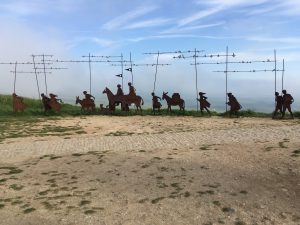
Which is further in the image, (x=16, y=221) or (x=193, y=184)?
(x=193, y=184)

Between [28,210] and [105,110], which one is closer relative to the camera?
[28,210]

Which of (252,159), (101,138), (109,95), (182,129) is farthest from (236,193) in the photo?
(109,95)

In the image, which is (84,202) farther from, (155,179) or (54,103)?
(54,103)

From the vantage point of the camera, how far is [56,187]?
10828 mm

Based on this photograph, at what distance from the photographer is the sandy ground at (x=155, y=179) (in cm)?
905

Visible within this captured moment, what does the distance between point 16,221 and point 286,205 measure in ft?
17.1

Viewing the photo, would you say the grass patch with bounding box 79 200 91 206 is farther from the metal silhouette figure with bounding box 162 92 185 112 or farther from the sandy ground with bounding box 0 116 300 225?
the metal silhouette figure with bounding box 162 92 185 112

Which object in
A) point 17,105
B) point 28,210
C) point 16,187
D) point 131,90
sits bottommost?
point 28,210

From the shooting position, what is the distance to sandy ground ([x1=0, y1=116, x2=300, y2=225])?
905cm

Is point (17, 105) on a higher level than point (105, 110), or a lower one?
higher

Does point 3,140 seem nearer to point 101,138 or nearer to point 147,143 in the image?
point 101,138

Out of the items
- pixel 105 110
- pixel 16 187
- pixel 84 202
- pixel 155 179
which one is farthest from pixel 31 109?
pixel 84 202

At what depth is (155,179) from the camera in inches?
436

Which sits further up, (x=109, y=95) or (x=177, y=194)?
(x=109, y=95)
